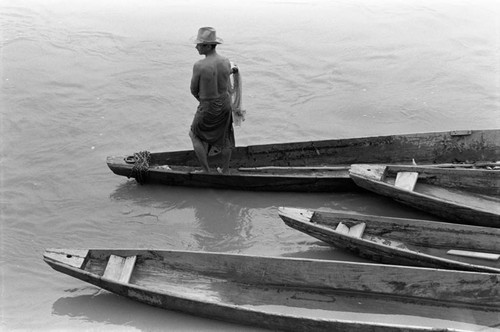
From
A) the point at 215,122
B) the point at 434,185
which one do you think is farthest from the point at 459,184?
the point at 215,122

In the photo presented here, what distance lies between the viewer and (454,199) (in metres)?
6.48

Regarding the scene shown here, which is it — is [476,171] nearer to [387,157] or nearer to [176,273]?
[387,157]

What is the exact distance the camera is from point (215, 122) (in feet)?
22.3

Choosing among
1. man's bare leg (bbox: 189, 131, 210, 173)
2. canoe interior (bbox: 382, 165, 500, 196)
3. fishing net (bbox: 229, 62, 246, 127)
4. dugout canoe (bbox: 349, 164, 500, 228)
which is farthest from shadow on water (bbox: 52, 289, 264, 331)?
canoe interior (bbox: 382, 165, 500, 196)

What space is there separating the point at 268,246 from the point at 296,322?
1585 millimetres

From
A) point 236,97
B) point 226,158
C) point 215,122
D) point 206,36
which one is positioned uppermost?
point 206,36

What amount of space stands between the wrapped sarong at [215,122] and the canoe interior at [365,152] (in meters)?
0.40

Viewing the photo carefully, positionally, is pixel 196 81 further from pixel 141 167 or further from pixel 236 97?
pixel 141 167

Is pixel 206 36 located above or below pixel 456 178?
above

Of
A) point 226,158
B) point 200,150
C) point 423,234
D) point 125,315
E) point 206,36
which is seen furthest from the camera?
point 226,158

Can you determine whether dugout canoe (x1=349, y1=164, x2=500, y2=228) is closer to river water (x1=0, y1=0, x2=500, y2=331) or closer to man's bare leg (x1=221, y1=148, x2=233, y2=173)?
river water (x1=0, y1=0, x2=500, y2=331)

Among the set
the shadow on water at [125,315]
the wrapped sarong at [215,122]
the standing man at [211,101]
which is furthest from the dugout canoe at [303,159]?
the shadow on water at [125,315]

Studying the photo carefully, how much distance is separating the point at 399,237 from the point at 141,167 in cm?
280

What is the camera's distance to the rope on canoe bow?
708cm
